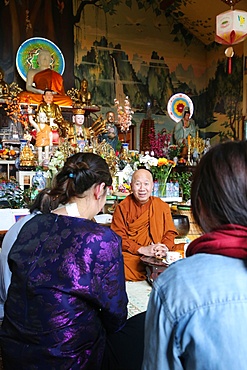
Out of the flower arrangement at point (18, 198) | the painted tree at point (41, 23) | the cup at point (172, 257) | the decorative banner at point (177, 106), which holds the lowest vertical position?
the cup at point (172, 257)

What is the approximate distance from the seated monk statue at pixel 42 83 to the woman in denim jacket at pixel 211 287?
24.8 feet

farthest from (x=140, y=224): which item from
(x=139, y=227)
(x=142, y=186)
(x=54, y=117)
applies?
(x=54, y=117)

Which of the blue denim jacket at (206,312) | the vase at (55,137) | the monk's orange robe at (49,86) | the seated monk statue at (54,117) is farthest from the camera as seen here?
the monk's orange robe at (49,86)

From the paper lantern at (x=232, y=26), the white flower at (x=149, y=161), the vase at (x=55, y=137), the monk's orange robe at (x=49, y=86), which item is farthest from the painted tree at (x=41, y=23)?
the white flower at (x=149, y=161)

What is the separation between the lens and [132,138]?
10.1 metres

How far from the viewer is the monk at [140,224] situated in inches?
98.9

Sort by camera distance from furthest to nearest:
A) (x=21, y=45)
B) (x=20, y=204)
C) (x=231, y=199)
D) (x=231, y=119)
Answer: (x=231, y=119) → (x=21, y=45) → (x=20, y=204) → (x=231, y=199)

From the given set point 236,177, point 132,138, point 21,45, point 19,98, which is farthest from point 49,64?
point 236,177

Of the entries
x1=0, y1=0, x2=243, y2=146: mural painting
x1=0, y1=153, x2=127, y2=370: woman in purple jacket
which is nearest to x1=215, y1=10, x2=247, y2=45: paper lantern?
x1=0, y1=153, x2=127, y2=370: woman in purple jacket

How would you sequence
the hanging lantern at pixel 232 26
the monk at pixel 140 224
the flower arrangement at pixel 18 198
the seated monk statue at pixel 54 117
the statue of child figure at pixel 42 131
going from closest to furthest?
the monk at pixel 140 224 < the flower arrangement at pixel 18 198 < the hanging lantern at pixel 232 26 < the statue of child figure at pixel 42 131 < the seated monk statue at pixel 54 117

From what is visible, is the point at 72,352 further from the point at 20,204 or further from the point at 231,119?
the point at 231,119

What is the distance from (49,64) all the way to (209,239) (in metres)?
8.87

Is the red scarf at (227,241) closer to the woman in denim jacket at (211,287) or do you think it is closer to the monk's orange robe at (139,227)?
the woman in denim jacket at (211,287)

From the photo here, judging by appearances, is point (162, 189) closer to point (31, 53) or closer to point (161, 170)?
point (161, 170)
